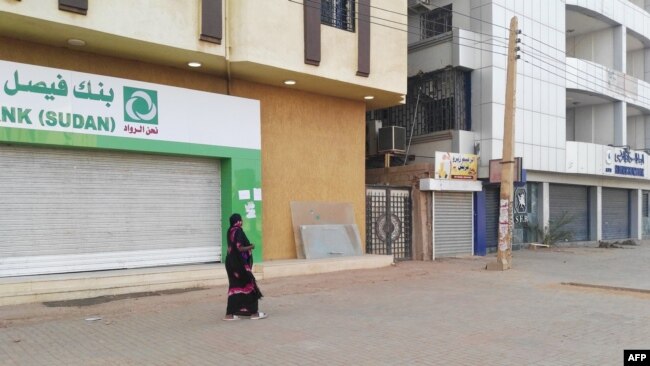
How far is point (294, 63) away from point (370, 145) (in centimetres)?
600

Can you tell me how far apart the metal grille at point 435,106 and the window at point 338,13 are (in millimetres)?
6236

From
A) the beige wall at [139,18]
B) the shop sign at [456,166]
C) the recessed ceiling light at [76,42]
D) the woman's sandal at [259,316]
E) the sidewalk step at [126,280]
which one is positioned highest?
the beige wall at [139,18]

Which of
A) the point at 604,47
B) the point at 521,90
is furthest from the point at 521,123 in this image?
the point at 604,47

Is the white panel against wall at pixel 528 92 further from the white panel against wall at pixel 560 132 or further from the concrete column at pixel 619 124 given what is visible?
the concrete column at pixel 619 124

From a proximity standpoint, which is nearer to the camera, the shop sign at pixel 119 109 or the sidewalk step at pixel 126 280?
the sidewalk step at pixel 126 280

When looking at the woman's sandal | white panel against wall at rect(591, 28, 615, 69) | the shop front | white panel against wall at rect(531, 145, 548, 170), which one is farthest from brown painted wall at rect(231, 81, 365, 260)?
white panel against wall at rect(591, 28, 615, 69)

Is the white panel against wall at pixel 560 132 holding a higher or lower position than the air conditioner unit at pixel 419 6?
lower

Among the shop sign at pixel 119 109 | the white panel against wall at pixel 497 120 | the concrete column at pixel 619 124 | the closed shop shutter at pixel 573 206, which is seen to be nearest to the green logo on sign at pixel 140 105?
the shop sign at pixel 119 109

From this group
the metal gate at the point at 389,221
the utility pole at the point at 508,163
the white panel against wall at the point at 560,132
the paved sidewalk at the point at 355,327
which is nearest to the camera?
the paved sidewalk at the point at 355,327

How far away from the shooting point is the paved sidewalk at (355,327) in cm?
592

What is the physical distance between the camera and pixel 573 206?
76.3ft

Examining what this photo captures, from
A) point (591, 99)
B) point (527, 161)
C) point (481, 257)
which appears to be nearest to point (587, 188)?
point (591, 99)

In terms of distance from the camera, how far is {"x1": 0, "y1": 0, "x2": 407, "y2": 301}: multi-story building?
9664 millimetres

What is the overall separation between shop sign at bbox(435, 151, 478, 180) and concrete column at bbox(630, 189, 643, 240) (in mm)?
13569
